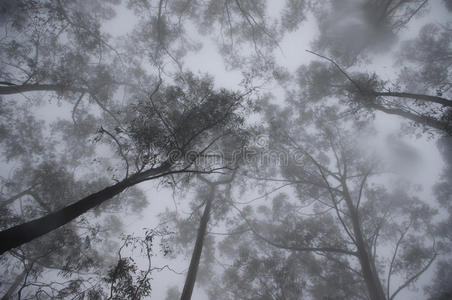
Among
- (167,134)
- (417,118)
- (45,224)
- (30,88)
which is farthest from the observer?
(30,88)

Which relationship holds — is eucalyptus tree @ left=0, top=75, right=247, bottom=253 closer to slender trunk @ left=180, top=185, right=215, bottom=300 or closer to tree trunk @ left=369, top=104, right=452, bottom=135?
slender trunk @ left=180, top=185, right=215, bottom=300

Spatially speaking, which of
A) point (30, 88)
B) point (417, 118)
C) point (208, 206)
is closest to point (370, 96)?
point (417, 118)

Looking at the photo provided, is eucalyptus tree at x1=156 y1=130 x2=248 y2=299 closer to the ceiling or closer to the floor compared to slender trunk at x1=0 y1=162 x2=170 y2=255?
closer to the ceiling

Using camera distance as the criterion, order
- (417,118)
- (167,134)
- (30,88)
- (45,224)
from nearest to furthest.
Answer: (45,224) → (167,134) → (417,118) → (30,88)

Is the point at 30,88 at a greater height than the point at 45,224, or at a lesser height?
greater

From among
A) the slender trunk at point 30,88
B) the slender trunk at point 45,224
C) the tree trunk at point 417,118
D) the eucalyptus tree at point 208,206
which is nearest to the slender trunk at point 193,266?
the eucalyptus tree at point 208,206

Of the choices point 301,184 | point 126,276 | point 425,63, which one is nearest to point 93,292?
point 126,276

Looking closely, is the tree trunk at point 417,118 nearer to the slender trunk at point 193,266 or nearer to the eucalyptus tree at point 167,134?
the eucalyptus tree at point 167,134

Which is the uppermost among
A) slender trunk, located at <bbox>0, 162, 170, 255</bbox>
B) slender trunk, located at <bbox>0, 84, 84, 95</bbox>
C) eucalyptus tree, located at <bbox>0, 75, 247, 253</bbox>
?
slender trunk, located at <bbox>0, 84, 84, 95</bbox>

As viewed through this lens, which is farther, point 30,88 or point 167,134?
point 30,88

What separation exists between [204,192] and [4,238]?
982 centimetres

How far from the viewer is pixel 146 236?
592 cm

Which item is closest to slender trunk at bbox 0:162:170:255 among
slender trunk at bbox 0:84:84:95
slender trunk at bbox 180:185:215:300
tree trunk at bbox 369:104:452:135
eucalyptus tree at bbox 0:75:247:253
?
eucalyptus tree at bbox 0:75:247:253

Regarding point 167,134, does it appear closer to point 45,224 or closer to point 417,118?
point 45,224
